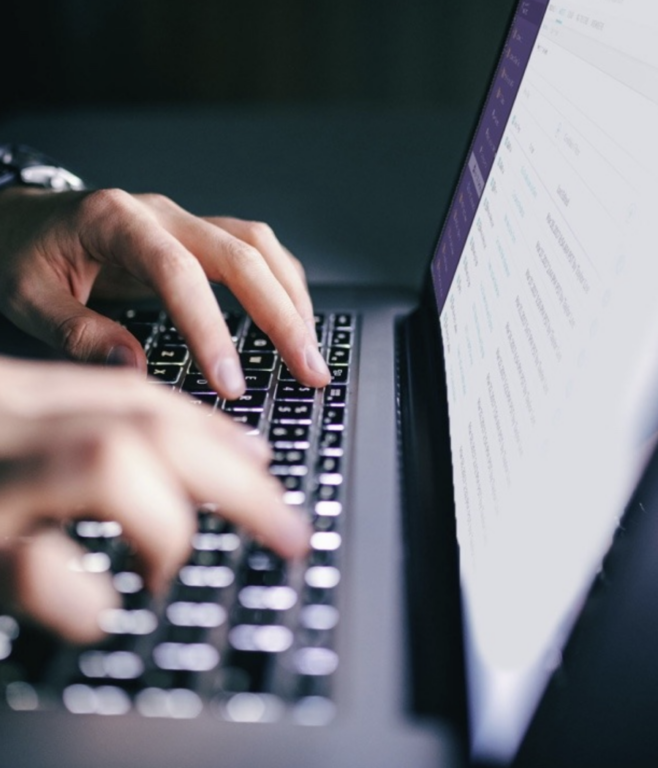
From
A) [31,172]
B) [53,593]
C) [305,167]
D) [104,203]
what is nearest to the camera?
[53,593]

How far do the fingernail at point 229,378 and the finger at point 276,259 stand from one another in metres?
0.11

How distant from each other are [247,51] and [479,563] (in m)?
1.32

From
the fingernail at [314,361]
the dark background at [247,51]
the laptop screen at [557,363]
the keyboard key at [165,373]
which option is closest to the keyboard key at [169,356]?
the keyboard key at [165,373]

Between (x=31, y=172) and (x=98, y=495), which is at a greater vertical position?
(x=98, y=495)

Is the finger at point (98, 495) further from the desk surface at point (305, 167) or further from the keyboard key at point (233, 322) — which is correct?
the desk surface at point (305, 167)

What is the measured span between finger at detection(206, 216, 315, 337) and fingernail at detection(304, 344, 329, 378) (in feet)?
0.13

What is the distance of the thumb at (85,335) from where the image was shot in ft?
1.86

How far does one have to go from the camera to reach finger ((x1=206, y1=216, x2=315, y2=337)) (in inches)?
26.0

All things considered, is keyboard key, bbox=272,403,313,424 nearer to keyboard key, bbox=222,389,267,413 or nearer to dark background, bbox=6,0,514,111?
keyboard key, bbox=222,389,267,413

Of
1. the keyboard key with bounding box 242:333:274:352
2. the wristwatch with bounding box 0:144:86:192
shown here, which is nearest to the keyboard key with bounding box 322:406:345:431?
the keyboard key with bounding box 242:333:274:352

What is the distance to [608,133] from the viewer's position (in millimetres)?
365

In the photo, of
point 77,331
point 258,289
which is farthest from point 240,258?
point 77,331

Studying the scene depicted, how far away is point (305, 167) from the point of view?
105 centimetres

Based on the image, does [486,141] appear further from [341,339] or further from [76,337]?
[76,337]
